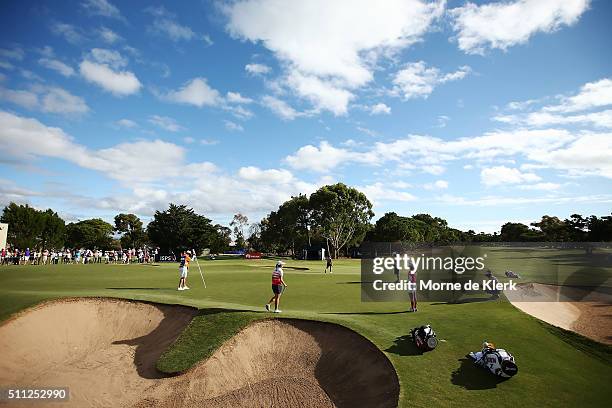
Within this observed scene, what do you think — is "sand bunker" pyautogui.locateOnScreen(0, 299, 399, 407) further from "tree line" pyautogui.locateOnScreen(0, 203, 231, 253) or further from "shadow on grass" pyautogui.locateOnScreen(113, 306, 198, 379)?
"tree line" pyautogui.locateOnScreen(0, 203, 231, 253)

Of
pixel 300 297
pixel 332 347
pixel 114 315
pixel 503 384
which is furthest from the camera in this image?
pixel 300 297

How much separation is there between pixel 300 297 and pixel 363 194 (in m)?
68.0

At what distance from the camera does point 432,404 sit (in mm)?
9680

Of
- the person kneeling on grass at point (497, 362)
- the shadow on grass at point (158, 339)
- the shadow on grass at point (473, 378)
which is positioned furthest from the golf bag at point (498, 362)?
the shadow on grass at point (158, 339)

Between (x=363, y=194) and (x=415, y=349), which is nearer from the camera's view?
(x=415, y=349)

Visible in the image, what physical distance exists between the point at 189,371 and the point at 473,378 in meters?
9.82

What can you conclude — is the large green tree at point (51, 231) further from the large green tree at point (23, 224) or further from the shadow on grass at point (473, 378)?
the shadow on grass at point (473, 378)

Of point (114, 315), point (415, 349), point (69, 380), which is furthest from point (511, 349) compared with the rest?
point (114, 315)

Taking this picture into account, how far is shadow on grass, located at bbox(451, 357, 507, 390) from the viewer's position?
411 inches

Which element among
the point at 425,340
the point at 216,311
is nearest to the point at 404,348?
the point at 425,340

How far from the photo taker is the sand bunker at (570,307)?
1496 cm

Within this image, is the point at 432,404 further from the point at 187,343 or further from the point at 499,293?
the point at 499,293

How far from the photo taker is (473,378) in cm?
1080

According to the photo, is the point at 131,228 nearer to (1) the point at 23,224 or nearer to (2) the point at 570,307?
(1) the point at 23,224
